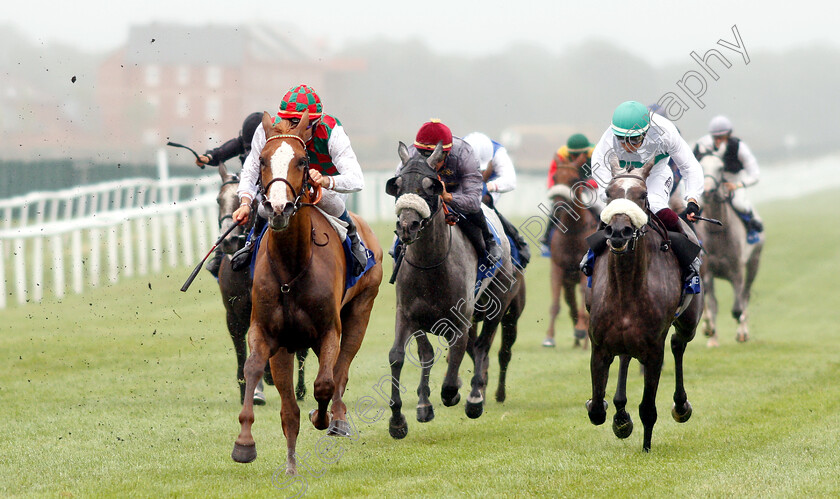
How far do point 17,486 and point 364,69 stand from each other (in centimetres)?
5531

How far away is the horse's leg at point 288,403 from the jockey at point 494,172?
3461 millimetres

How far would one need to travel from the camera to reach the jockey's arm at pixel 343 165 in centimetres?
655

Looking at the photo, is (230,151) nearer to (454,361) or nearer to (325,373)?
(454,361)

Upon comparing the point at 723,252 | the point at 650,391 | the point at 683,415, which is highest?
the point at 723,252

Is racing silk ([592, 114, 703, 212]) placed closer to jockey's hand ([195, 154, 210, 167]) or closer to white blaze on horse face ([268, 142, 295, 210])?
white blaze on horse face ([268, 142, 295, 210])

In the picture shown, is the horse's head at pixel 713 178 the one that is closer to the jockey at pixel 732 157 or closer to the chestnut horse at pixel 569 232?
the jockey at pixel 732 157

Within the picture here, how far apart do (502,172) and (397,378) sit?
3.00 meters

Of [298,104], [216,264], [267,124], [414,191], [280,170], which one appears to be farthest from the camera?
[216,264]

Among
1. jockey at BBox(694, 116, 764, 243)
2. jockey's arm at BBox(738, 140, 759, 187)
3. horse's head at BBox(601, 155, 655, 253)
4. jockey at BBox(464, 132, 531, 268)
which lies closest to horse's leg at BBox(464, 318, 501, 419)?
jockey at BBox(464, 132, 531, 268)

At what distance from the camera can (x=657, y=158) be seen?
7.66m

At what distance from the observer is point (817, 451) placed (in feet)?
22.9

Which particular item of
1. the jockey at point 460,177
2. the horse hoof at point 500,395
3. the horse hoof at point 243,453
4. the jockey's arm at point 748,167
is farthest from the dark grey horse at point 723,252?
the horse hoof at point 243,453

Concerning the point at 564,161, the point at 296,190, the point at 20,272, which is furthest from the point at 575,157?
the point at 20,272

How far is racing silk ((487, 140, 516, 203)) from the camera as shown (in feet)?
31.6
